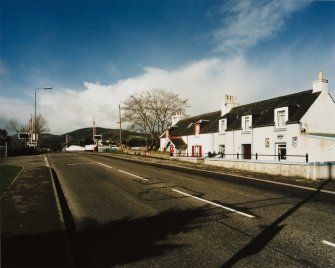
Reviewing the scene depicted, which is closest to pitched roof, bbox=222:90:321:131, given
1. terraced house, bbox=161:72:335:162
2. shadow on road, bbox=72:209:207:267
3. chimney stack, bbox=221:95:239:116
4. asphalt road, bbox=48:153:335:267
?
terraced house, bbox=161:72:335:162

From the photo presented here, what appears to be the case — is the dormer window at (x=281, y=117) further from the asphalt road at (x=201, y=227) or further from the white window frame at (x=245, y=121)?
the asphalt road at (x=201, y=227)

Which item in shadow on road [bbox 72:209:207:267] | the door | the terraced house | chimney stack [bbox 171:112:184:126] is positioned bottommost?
shadow on road [bbox 72:209:207:267]

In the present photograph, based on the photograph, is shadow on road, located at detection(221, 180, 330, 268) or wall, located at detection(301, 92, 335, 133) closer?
shadow on road, located at detection(221, 180, 330, 268)

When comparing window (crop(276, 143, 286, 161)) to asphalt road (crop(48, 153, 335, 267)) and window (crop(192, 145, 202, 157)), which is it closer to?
window (crop(192, 145, 202, 157))

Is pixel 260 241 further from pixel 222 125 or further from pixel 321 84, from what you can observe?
pixel 222 125

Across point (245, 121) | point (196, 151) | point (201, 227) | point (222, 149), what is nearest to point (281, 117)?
point (245, 121)

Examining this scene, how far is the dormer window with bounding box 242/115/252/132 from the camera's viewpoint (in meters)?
33.5

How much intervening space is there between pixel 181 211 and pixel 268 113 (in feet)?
84.8

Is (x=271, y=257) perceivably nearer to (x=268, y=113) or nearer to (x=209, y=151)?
(x=268, y=113)

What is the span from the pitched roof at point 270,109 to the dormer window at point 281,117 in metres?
0.39

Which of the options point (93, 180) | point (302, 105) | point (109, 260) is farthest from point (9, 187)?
point (302, 105)

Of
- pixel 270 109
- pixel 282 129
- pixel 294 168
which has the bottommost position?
pixel 294 168

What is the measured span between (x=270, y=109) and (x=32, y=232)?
30.4 metres

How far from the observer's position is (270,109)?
32969mm
